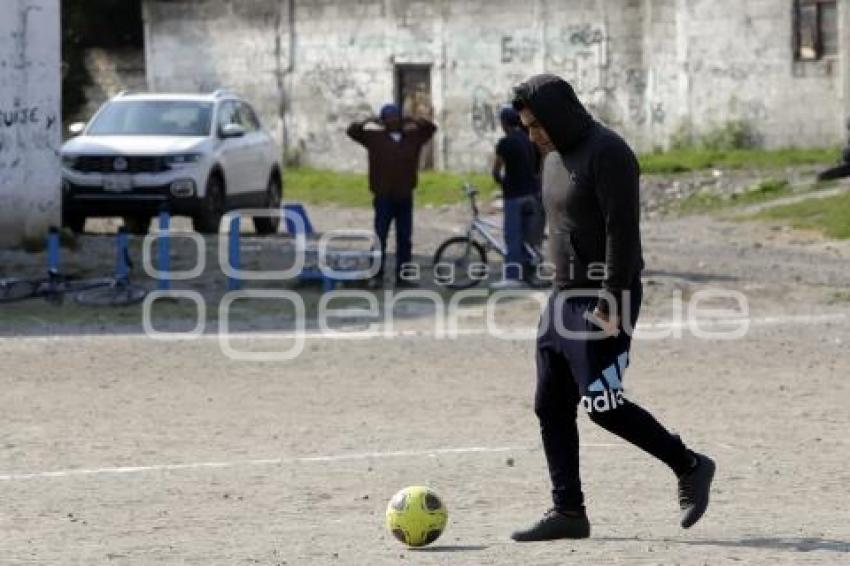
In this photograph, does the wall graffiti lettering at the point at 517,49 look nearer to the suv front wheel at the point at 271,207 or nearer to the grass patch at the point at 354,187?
the grass patch at the point at 354,187

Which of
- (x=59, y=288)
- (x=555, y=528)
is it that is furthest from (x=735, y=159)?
(x=555, y=528)

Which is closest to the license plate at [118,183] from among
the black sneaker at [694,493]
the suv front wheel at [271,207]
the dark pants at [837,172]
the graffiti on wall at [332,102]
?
the suv front wheel at [271,207]

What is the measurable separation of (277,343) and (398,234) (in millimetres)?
4274

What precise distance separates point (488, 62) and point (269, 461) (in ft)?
93.9

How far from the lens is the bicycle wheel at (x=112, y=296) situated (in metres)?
20.8

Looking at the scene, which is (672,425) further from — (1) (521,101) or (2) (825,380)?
(1) (521,101)

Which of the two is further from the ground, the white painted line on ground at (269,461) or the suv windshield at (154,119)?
the suv windshield at (154,119)

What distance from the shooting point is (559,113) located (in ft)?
30.0

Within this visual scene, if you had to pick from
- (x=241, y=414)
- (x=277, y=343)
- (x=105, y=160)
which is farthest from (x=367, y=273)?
(x=241, y=414)

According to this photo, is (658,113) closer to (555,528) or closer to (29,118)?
(29,118)

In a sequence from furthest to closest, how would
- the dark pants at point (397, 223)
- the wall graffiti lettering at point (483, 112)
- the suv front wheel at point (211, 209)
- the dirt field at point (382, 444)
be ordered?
the wall graffiti lettering at point (483, 112) < the suv front wheel at point (211, 209) < the dark pants at point (397, 223) < the dirt field at point (382, 444)

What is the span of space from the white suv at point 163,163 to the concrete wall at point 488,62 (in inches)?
393

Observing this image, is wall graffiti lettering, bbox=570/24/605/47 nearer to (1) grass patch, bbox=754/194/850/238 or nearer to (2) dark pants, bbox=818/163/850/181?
(2) dark pants, bbox=818/163/850/181

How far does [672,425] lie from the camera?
13.4 m
